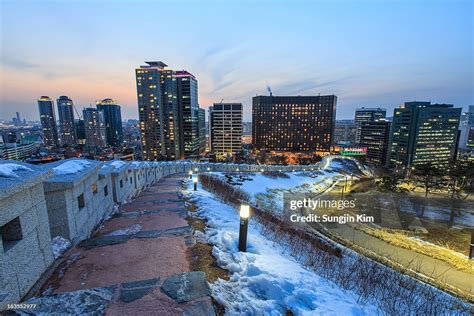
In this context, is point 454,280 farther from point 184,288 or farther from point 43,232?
point 43,232

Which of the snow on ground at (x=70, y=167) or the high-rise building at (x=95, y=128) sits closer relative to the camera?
the snow on ground at (x=70, y=167)

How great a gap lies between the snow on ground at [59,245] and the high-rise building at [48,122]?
19710 centimetres

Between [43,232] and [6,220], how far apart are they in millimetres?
1066

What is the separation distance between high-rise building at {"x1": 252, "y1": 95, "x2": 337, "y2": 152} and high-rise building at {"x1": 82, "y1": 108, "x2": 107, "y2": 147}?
111712 mm

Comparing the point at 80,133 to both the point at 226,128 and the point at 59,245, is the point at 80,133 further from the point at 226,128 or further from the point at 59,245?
the point at 59,245

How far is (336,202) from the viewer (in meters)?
28.6

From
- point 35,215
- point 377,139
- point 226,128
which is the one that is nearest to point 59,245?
point 35,215

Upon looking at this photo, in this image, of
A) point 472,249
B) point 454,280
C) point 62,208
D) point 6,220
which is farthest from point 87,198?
point 472,249

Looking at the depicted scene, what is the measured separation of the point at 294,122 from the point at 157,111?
7480 centimetres

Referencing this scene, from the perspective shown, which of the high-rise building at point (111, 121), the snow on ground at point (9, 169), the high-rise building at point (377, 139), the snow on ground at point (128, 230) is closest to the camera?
the snow on ground at point (9, 169)

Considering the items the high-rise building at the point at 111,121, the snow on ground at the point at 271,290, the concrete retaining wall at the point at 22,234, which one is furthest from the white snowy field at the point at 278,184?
the high-rise building at the point at 111,121

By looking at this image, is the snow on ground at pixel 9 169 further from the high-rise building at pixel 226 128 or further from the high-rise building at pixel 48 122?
the high-rise building at pixel 48 122

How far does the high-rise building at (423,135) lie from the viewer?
301 feet

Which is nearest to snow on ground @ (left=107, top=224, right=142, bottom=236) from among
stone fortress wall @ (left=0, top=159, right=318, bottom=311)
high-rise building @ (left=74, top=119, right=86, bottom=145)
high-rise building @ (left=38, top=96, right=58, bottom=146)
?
stone fortress wall @ (left=0, top=159, right=318, bottom=311)
